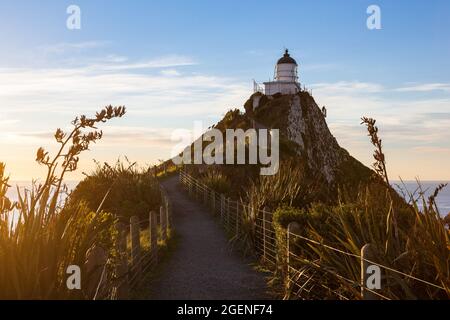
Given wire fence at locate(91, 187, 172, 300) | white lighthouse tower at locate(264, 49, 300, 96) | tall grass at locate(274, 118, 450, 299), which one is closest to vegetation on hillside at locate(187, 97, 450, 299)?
tall grass at locate(274, 118, 450, 299)

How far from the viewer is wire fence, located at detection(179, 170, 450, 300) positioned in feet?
20.1

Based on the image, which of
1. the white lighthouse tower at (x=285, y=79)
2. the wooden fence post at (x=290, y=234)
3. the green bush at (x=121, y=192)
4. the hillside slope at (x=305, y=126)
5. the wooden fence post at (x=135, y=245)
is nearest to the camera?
the wooden fence post at (x=290, y=234)

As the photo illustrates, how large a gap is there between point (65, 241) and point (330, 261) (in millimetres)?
3950

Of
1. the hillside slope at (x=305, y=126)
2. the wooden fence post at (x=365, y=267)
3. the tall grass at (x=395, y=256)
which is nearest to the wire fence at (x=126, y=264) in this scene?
the tall grass at (x=395, y=256)

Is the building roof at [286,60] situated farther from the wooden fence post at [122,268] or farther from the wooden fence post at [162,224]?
the wooden fence post at [122,268]

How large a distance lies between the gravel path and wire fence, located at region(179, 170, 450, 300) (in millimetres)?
536

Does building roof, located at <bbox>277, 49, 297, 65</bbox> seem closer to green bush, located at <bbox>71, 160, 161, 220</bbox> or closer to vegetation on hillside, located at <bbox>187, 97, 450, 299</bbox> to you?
green bush, located at <bbox>71, 160, 161, 220</bbox>

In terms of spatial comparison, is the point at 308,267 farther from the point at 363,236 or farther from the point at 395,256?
the point at 395,256

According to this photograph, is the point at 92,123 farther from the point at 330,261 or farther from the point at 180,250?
the point at 180,250

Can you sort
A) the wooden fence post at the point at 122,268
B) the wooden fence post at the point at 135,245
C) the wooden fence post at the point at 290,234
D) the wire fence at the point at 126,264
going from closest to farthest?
the wire fence at the point at 126,264
the wooden fence post at the point at 122,268
the wooden fence post at the point at 290,234
the wooden fence post at the point at 135,245

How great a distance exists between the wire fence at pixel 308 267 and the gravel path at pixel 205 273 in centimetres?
54

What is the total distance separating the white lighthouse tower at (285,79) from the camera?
7319 cm

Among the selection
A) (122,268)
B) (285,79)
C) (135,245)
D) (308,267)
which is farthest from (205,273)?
(285,79)

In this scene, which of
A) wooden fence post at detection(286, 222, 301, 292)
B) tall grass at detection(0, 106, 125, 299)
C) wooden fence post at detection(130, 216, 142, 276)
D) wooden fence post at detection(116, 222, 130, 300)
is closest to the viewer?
tall grass at detection(0, 106, 125, 299)
